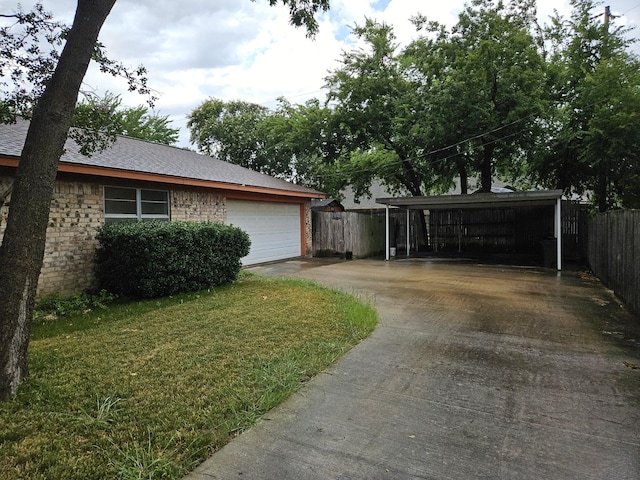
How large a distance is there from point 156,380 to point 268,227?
10.2 m

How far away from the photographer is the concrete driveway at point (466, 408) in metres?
2.46

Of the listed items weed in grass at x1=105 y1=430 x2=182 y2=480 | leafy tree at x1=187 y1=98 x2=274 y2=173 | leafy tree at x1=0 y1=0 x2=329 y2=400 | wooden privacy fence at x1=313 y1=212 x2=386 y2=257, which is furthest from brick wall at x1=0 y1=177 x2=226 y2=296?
leafy tree at x1=187 y1=98 x2=274 y2=173

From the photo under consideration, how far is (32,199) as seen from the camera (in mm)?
3363

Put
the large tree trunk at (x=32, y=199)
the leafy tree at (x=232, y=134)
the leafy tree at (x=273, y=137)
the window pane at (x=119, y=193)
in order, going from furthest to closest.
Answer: the leafy tree at (x=232, y=134), the leafy tree at (x=273, y=137), the window pane at (x=119, y=193), the large tree trunk at (x=32, y=199)

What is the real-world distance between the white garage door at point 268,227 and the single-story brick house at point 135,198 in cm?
3

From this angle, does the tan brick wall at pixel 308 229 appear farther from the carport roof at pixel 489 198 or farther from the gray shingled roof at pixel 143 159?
the carport roof at pixel 489 198

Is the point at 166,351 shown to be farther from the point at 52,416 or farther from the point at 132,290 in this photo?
the point at 132,290

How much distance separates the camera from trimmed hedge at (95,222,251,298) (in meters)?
7.18

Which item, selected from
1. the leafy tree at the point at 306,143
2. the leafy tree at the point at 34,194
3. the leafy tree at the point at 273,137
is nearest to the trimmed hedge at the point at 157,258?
the leafy tree at the point at 34,194

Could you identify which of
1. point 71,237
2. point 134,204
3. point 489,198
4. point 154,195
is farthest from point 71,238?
point 489,198

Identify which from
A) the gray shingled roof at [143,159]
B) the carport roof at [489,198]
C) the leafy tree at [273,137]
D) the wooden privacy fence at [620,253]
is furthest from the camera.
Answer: the leafy tree at [273,137]

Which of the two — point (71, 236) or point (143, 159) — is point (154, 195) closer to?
point (143, 159)

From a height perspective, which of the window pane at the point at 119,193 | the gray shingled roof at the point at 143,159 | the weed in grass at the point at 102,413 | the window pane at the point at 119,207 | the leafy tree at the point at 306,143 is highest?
the leafy tree at the point at 306,143

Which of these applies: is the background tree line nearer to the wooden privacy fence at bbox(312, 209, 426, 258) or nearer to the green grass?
the wooden privacy fence at bbox(312, 209, 426, 258)
